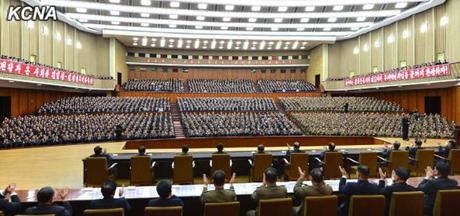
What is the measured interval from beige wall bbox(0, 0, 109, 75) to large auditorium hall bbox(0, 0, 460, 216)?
0.34ft

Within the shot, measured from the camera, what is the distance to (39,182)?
6969mm

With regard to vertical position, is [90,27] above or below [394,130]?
above

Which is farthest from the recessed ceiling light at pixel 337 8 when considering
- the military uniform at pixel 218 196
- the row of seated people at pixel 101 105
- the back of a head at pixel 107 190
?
the back of a head at pixel 107 190

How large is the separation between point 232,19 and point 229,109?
22.4 feet

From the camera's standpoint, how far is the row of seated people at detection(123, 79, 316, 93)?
26.6m

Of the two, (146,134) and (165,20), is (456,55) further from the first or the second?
(165,20)

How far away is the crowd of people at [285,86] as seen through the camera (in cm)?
2795

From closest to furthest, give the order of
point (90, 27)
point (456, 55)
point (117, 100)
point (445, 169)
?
point (445, 169) < point (456, 55) < point (117, 100) < point (90, 27)

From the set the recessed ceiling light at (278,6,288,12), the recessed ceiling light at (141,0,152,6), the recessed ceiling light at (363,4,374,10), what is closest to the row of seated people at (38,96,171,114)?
the recessed ceiling light at (141,0,152,6)

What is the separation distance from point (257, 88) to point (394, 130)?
50.2 ft

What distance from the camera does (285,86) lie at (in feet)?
94.6

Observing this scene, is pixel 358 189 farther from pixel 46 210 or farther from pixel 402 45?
pixel 402 45

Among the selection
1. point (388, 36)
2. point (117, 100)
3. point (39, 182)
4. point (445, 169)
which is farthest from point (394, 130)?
point (117, 100)

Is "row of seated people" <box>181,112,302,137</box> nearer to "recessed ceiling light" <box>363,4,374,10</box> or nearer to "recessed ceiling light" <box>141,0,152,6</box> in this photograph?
"recessed ceiling light" <box>141,0,152,6</box>
